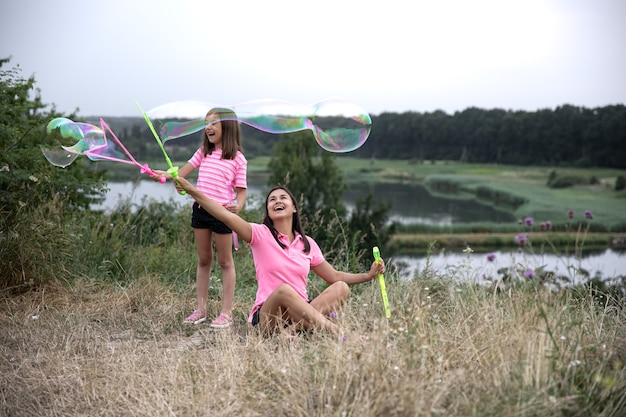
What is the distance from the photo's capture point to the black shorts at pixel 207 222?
4.32 meters

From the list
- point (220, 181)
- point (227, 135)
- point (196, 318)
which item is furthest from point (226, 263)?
point (227, 135)

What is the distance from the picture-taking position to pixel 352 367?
8.75ft

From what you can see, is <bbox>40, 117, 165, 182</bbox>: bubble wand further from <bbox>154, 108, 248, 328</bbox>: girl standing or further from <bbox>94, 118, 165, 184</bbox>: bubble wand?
<bbox>154, 108, 248, 328</bbox>: girl standing

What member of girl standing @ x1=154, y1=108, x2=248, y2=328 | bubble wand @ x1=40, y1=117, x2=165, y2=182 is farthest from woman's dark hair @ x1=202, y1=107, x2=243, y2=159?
bubble wand @ x1=40, y1=117, x2=165, y2=182

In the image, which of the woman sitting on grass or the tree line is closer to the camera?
the woman sitting on grass

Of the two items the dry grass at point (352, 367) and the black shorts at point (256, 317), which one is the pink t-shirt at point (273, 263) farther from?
the dry grass at point (352, 367)

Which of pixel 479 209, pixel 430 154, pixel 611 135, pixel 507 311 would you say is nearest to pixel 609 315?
pixel 507 311

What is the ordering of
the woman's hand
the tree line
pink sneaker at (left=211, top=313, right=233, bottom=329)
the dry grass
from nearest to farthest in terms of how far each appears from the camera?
the dry grass
the woman's hand
pink sneaker at (left=211, top=313, right=233, bottom=329)
the tree line

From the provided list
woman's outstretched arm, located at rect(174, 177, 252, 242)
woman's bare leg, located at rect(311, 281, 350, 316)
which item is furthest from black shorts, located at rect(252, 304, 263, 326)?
woman's outstretched arm, located at rect(174, 177, 252, 242)

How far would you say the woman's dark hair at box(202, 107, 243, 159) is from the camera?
4.25 meters

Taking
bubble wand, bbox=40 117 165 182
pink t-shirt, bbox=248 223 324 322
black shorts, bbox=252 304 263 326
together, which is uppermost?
bubble wand, bbox=40 117 165 182

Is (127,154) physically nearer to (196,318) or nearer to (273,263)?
(273,263)

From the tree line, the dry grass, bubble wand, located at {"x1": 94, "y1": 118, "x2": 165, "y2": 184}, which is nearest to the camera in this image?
the dry grass

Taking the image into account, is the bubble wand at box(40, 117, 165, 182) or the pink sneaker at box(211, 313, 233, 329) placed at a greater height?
the bubble wand at box(40, 117, 165, 182)
